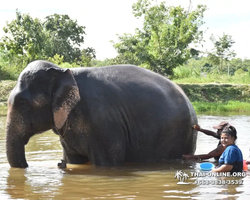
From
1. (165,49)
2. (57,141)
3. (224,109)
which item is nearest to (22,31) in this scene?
(165,49)

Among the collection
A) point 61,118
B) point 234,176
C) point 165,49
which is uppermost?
point 165,49

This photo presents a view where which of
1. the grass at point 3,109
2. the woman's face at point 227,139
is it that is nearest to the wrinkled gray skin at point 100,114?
the woman's face at point 227,139

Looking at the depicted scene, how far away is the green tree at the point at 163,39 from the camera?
34969 mm

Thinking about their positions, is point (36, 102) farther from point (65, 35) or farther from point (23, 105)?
point (65, 35)

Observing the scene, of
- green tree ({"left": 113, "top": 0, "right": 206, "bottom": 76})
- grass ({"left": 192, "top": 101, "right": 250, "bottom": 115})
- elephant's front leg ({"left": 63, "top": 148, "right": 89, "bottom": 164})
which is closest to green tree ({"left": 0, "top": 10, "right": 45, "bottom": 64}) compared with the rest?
green tree ({"left": 113, "top": 0, "right": 206, "bottom": 76})

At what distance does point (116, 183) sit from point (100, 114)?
1.09m

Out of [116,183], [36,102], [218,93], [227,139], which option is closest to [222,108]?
[218,93]

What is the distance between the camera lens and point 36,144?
35.3 ft

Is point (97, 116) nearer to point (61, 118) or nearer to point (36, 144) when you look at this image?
point (61, 118)

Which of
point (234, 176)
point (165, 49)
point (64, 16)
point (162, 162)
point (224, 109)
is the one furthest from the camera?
point (64, 16)

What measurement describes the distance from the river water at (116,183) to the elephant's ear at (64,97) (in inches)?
29.4

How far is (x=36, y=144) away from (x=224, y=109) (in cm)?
1318

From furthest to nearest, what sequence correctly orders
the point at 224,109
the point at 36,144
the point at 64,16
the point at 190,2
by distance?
the point at 64,16
the point at 190,2
the point at 224,109
the point at 36,144

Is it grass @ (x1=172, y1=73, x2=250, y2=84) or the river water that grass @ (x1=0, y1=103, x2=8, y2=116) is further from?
grass @ (x1=172, y1=73, x2=250, y2=84)
